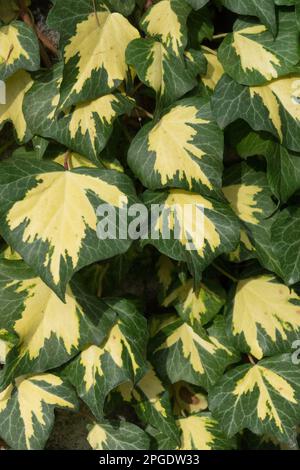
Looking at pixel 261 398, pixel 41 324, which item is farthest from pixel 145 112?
pixel 261 398

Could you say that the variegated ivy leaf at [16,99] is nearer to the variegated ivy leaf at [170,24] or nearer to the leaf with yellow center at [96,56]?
the leaf with yellow center at [96,56]

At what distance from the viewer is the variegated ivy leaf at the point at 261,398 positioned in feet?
4.36

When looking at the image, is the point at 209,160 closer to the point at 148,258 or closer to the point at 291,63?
the point at 291,63

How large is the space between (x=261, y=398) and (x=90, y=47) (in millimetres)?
783

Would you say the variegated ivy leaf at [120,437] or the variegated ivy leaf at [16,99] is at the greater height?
the variegated ivy leaf at [16,99]

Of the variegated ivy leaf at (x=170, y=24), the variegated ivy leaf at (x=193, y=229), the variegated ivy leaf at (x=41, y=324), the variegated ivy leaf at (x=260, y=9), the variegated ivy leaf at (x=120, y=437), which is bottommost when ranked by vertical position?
the variegated ivy leaf at (x=120, y=437)

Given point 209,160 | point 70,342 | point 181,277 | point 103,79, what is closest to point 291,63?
point 209,160

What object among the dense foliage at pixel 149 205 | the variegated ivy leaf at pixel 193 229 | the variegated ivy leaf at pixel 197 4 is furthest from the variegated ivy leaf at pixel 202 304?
the variegated ivy leaf at pixel 197 4

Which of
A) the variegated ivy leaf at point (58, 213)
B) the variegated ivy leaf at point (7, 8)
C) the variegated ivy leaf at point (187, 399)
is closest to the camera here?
the variegated ivy leaf at point (58, 213)

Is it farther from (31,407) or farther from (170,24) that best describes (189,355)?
(170,24)

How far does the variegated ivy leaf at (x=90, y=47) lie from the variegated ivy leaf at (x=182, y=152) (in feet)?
0.39

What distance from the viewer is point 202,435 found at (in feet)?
4.90

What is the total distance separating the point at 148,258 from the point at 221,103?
18.7 inches
